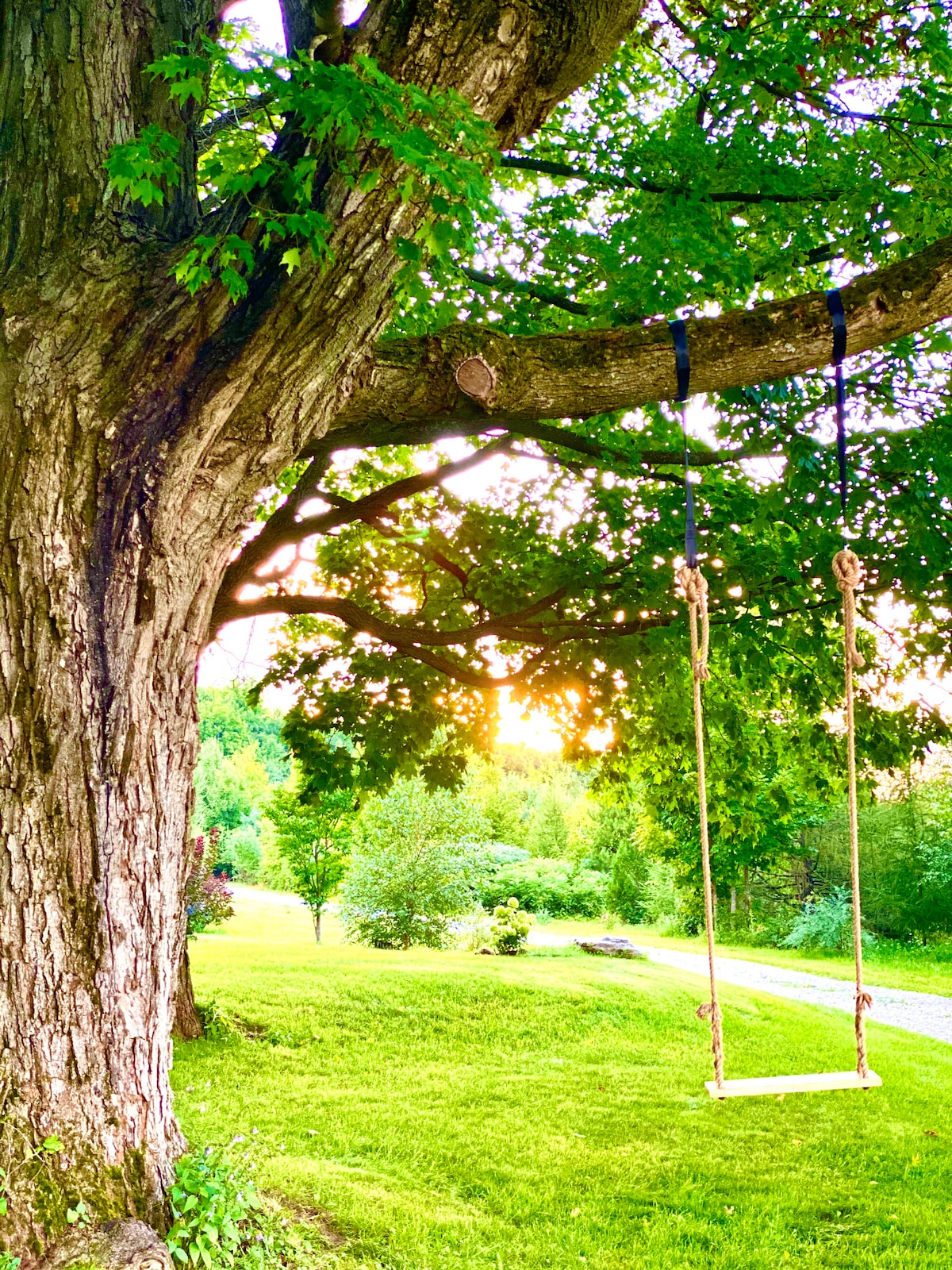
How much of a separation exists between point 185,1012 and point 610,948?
362 inches

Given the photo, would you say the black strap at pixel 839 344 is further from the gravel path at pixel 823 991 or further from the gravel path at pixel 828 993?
the gravel path at pixel 828 993

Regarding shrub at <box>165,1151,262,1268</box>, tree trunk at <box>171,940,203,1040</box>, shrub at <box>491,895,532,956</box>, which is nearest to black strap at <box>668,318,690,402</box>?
shrub at <box>165,1151,262,1268</box>

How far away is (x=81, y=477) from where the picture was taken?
333 centimetres

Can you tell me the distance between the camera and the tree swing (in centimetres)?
296

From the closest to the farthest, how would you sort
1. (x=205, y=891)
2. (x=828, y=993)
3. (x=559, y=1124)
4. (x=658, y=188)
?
(x=658, y=188) → (x=559, y=1124) → (x=828, y=993) → (x=205, y=891)

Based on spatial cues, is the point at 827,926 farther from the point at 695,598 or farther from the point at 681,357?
the point at 681,357

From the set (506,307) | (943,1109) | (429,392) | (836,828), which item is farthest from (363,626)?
(836,828)

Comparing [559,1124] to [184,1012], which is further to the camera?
[184,1012]

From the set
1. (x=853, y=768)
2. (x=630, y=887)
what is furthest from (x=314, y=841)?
(x=853, y=768)

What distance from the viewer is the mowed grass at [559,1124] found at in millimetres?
4984

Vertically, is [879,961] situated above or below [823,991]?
below

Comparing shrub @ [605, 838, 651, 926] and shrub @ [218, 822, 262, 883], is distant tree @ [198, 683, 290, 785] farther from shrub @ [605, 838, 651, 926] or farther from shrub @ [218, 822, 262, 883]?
shrub @ [605, 838, 651, 926]

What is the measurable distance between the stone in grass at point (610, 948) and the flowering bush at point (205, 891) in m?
6.10

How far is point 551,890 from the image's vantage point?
80.0ft
